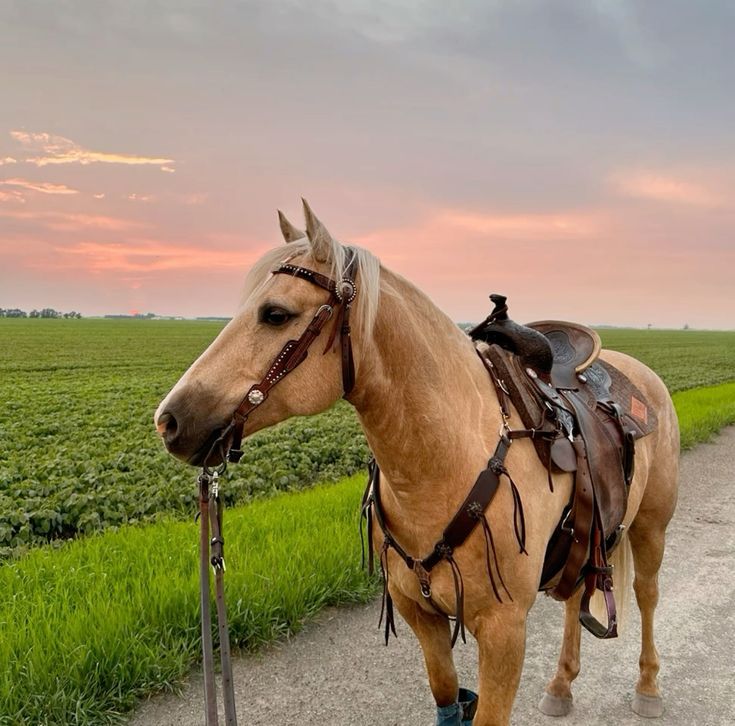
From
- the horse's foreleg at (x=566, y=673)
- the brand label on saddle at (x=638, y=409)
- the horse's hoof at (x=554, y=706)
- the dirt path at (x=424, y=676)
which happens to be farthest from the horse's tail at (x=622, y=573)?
the brand label on saddle at (x=638, y=409)

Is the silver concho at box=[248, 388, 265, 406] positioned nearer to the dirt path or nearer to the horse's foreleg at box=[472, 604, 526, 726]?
the horse's foreleg at box=[472, 604, 526, 726]

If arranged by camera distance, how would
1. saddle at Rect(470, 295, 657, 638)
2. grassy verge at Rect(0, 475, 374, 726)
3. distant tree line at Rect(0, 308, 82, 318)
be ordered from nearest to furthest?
saddle at Rect(470, 295, 657, 638)
grassy verge at Rect(0, 475, 374, 726)
distant tree line at Rect(0, 308, 82, 318)

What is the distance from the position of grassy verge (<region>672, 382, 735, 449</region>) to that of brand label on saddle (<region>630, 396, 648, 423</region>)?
816 cm

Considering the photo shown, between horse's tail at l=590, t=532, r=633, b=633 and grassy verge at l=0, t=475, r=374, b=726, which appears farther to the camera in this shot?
horse's tail at l=590, t=532, r=633, b=633

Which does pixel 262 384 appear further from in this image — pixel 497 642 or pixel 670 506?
pixel 670 506

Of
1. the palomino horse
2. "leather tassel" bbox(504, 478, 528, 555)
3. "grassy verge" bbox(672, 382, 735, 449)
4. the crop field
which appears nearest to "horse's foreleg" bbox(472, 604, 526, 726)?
the palomino horse

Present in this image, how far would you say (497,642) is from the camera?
2246 mm

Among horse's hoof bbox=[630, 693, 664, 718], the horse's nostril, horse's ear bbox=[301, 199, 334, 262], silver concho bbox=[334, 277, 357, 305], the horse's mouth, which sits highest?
horse's ear bbox=[301, 199, 334, 262]

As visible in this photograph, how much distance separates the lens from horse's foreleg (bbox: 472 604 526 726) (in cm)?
225

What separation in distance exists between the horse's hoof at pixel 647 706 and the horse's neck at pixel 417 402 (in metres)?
2.32

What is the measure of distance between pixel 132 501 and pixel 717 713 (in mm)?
6464

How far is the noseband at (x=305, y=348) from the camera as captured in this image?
1821 mm

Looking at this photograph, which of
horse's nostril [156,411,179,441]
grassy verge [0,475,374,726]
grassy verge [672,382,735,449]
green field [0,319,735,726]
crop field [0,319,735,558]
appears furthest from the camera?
grassy verge [672,382,735,449]

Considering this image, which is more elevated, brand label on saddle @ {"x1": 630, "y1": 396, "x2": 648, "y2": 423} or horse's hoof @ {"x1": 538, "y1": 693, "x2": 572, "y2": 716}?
brand label on saddle @ {"x1": 630, "y1": 396, "x2": 648, "y2": 423}
